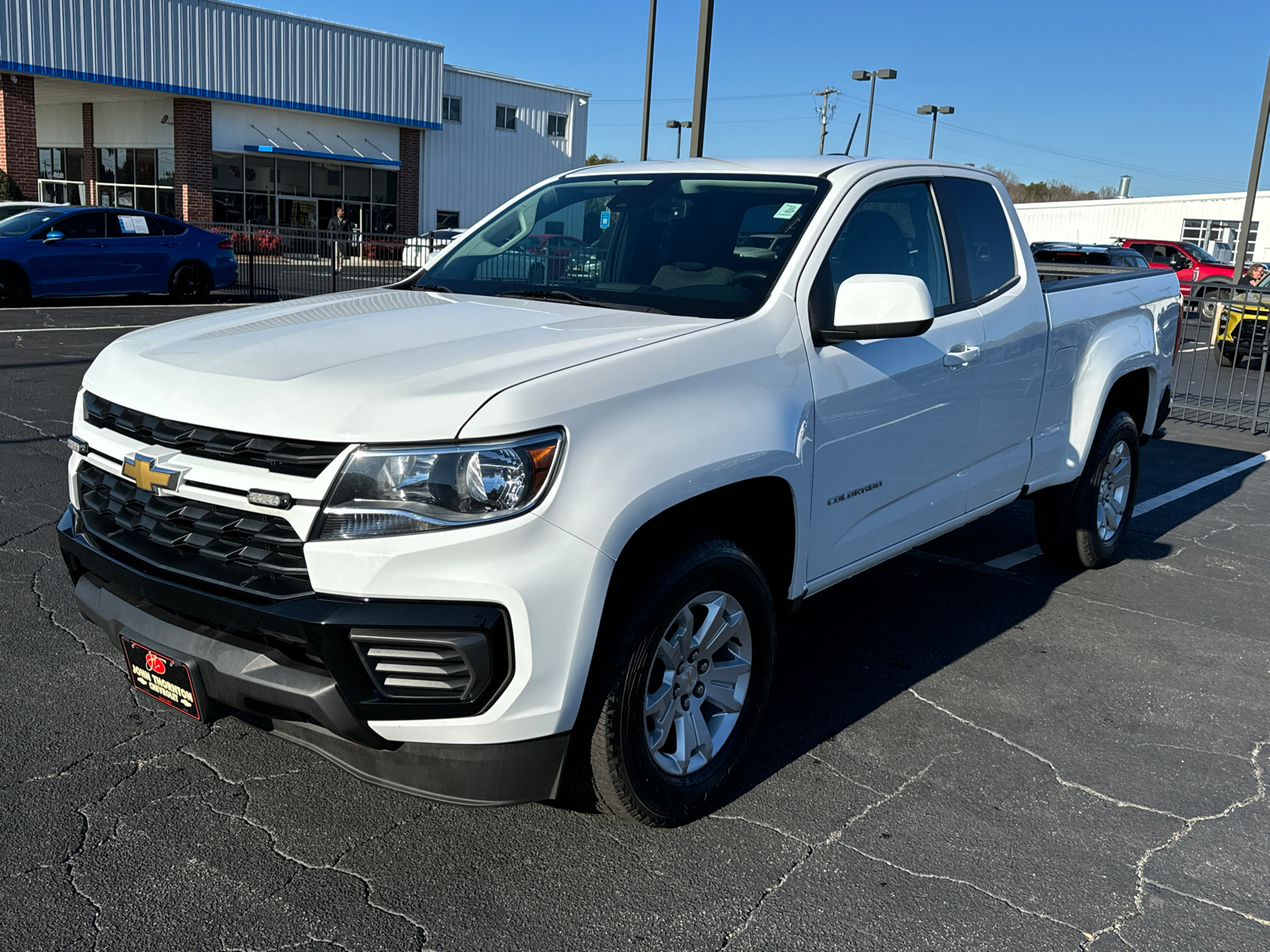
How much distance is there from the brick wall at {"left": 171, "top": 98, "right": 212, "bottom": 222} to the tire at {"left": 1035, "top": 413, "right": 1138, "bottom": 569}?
33.0 m

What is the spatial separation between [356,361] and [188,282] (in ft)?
53.5

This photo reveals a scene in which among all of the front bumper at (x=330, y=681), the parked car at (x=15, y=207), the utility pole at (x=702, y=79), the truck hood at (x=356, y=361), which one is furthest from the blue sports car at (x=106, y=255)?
the front bumper at (x=330, y=681)

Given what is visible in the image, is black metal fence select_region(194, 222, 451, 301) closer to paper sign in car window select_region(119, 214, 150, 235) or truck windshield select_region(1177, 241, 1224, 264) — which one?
paper sign in car window select_region(119, 214, 150, 235)

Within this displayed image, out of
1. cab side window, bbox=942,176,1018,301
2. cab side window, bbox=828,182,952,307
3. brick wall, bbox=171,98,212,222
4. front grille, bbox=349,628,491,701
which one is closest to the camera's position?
front grille, bbox=349,628,491,701

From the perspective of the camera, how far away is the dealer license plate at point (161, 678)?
2.78 metres

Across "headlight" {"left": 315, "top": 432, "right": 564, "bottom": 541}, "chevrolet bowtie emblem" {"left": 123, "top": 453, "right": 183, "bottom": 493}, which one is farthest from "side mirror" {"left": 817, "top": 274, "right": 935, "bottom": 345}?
"chevrolet bowtie emblem" {"left": 123, "top": 453, "right": 183, "bottom": 493}

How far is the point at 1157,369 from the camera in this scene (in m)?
6.19

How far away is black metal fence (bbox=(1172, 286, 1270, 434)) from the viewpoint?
12.1 metres

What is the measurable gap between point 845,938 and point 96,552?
2228mm

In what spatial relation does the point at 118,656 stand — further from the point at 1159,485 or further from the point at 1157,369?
the point at 1159,485

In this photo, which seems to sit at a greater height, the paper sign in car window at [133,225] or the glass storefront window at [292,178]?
the glass storefront window at [292,178]

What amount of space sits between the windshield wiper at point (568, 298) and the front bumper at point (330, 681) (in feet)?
4.57

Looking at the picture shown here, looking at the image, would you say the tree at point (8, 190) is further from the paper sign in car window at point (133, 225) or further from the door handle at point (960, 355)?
the door handle at point (960, 355)

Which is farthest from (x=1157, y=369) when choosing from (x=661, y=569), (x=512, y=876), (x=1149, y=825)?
(x=512, y=876)
